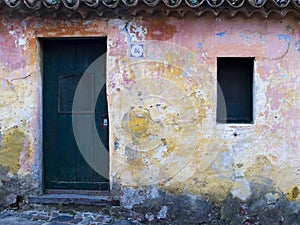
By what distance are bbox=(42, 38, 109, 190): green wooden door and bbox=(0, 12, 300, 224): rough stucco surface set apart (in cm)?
35

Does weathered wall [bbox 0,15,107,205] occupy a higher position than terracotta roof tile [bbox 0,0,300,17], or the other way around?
terracotta roof tile [bbox 0,0,300,17]

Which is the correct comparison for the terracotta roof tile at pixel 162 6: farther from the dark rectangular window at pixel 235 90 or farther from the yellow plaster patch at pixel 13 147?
the yellow plaster patch at pixel 13 147

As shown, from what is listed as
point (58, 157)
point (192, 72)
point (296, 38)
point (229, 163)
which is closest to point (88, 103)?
point (58, 157)

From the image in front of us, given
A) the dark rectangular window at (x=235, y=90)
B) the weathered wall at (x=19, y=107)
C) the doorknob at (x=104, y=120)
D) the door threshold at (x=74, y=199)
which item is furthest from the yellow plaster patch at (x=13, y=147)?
the dark rectangular window at (x=235, y=90)

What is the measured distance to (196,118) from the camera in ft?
16.3

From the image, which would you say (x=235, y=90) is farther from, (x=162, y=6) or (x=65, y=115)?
(x=65, y=115)

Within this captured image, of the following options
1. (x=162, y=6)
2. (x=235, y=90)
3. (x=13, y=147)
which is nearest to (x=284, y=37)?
(x=235, y=90)

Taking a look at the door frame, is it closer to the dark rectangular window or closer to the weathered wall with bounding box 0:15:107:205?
the weathered wall with bounding box 0:15:107:205

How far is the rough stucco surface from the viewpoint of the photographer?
492 cm

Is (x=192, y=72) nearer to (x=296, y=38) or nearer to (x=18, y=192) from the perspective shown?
(x=296, y=38)

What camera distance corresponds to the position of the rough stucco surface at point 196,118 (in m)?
4.92

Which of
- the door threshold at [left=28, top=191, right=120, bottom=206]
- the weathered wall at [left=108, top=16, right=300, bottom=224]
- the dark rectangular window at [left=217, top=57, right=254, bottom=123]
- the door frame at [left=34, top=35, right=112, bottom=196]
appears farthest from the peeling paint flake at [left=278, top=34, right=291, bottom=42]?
the door threshold at [left=28, top=191, right=120, bottom=206]

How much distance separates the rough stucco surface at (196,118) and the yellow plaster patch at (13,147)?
1.26 meters

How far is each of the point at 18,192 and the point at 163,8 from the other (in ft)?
10.4
